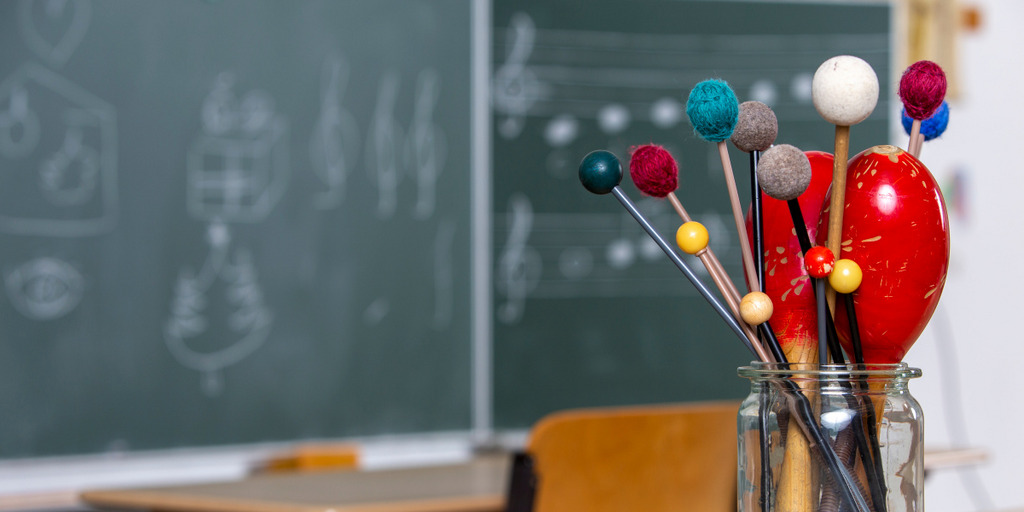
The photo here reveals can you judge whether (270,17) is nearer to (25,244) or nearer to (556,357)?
(25,244)

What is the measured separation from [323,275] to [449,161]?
400 millimetres

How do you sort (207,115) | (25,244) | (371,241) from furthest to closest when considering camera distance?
1. (371,241)
2. (207,115)
3. (25,244)

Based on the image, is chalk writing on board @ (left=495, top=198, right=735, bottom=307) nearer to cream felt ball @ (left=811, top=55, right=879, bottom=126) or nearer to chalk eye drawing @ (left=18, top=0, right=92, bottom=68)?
chalk eye drawing @ (left=18, top=0, right=92, bottom=68)

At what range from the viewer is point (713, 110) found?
1.47 feet

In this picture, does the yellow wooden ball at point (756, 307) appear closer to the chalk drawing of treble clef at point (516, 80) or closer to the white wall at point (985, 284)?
the chalk drawing of treble clef at point (516, 80)

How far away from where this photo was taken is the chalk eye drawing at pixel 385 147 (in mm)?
2152

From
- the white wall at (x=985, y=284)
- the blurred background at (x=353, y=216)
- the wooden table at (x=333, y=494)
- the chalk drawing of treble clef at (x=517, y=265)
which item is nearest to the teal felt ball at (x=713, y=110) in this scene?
the wooden table at (x=333, y=494)

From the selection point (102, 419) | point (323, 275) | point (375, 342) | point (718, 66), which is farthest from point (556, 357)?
point (102, 419)

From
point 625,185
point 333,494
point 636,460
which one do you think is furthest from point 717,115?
point 625,185

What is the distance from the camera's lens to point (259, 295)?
2.04m

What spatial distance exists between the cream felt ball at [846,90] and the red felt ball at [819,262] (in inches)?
2.4

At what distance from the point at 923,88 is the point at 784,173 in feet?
0.28

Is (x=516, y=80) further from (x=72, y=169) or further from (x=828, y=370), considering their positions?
(x=828, y=370)

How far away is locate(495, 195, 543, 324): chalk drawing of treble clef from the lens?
2.28 m
